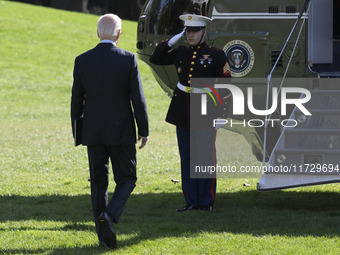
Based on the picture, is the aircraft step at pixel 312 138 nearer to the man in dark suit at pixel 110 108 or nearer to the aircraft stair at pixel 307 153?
the aircraft stair at pixel 307 153

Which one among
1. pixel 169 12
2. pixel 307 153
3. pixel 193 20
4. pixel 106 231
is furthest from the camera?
pixel 169 12

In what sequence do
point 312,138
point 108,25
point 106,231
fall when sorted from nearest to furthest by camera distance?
point 106,231 → point 108,25 → point 312,138

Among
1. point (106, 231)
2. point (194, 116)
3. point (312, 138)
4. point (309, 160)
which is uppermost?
point (194, 116)

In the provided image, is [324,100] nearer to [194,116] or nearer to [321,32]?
[194,116]

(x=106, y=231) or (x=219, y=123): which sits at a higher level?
(x=219, y=123)

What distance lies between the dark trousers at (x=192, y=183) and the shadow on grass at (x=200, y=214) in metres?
0.18

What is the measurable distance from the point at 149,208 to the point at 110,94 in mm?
2123

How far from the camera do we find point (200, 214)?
6.91m

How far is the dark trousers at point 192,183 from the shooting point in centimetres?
710

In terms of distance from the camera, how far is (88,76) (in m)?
5.61

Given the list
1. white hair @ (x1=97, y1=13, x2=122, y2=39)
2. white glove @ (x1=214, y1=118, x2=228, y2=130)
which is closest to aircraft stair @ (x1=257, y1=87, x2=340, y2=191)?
white glove @ (x1=214, y1=118, x2=228, y2=130)

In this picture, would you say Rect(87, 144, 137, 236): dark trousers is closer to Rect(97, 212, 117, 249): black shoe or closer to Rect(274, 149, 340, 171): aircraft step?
Rect(97, 212, 117, 249): black shoe

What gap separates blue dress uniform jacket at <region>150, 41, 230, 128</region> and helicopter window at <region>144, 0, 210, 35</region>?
1.05 metres

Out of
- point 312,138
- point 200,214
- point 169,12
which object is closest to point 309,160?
point 312,138
